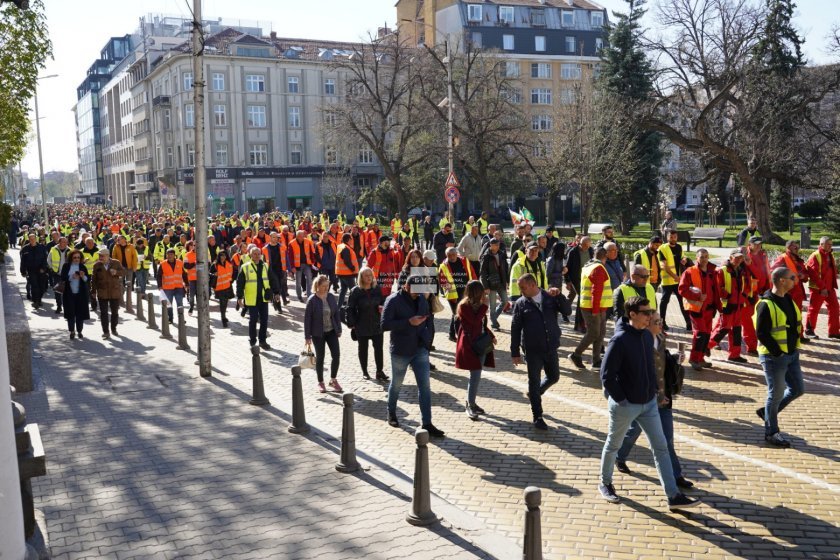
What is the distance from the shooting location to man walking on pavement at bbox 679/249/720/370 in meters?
11.9

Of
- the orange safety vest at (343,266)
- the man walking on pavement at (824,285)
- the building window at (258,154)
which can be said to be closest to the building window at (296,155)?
the building window at (258,154)

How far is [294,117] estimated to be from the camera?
7556 cm

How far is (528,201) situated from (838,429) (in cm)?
6228

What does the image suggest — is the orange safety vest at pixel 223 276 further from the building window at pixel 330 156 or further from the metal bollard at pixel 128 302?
the building window at pixel 330 156

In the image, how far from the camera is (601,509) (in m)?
7.04

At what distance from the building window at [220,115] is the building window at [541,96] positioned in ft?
93.2

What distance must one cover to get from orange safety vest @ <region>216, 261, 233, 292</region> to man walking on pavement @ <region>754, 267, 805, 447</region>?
12.3 meters

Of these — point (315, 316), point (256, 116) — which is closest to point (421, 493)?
point (315, 316)

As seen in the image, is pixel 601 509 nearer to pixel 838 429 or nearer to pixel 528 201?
pixel 838 429

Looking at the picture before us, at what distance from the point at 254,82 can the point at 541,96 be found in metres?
26.7

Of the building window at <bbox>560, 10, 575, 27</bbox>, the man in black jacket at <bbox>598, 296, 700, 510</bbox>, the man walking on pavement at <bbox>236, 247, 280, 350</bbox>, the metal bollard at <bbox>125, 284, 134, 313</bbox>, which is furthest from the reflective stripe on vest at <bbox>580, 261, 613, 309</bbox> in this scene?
the building window at <bbox>560, 10, 575, 27</bbox>

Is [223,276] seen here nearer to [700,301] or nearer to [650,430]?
[700,301]

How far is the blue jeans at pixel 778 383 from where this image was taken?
8461 mm

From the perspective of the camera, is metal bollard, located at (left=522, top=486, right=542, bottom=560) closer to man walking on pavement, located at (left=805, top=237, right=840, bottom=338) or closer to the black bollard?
man walking on pavement, located at (left=805, top=237, right=840, bottom=338)
